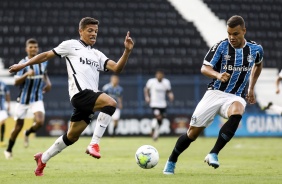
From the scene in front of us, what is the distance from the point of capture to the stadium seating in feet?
84.6

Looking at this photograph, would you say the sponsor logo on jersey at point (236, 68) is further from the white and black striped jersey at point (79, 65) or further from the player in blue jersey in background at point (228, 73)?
the white and black striped jersey at point (79, 65)

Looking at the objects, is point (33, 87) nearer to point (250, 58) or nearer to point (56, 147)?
point (56, 147)

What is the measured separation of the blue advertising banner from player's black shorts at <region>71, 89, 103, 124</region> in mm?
15161

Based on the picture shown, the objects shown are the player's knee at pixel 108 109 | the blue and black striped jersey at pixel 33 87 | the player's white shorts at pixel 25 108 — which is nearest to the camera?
→ the player's knee at pixel 108 109

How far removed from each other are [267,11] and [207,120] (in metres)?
21.1

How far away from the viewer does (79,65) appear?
330 inches

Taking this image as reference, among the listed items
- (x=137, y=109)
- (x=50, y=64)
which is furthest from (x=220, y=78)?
(x=50, y=64)

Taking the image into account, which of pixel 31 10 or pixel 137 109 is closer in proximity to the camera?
pixel 137 109

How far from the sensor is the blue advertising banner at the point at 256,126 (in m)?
23.2

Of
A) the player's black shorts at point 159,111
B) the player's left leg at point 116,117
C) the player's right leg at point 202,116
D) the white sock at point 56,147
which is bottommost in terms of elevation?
the player's left leg at point 116,117

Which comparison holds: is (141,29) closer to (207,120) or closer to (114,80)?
(114,80)

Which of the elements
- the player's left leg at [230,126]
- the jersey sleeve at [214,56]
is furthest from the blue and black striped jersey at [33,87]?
the player's left leg at [230,126]

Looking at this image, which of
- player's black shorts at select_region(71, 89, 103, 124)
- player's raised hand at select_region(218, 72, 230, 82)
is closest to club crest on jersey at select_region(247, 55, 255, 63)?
player's raised hand at select_region(218, 72, 230, 82)

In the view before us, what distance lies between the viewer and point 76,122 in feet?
27.2
